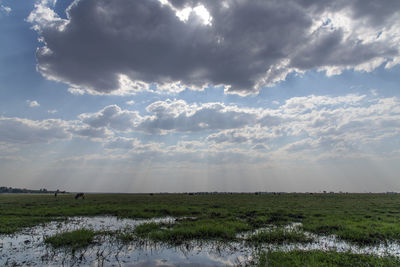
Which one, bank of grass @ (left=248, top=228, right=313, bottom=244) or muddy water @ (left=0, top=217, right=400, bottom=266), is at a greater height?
bank of grass @ (left=248, top=228, right=313, bottom=244)

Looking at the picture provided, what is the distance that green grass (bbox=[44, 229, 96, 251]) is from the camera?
12.2 metres

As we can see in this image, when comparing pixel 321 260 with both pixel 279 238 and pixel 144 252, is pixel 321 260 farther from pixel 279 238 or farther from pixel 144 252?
pixel 144 252

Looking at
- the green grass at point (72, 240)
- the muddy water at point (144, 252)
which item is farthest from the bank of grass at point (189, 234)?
the green grass at point (72, 240)

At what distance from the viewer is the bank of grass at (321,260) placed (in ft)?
29.7

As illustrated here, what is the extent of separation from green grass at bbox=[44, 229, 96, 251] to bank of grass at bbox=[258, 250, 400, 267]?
953 centimetres

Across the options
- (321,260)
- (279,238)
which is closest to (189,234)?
(279,238)

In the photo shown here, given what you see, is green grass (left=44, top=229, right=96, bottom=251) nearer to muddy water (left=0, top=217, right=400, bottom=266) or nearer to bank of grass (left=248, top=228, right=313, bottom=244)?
muddy water (left=0, top=217, right=400, bottom=266)

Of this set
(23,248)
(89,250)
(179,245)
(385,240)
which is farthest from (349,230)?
(23,248)

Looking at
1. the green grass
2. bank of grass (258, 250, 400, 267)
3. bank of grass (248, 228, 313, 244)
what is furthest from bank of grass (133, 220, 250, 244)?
bank of grass (258, 250, 400, 267)

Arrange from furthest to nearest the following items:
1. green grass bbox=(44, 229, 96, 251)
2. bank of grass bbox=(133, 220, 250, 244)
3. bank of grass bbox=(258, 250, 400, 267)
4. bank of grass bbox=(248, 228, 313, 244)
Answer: bank of grass bbox=(133, 220, 250, 244) → bank of grass bbox=(248, 228, 313, 244) → green grass bbox=(44, 229, 96, 251) → bank of grass bbox=(258, 250, 400, 267)

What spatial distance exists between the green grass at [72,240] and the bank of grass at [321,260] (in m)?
9.53

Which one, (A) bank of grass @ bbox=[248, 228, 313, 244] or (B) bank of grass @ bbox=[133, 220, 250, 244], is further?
(B) bank of grass @ bbox=[133, 220, 250, 244]

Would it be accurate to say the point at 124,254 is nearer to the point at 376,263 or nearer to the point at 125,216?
the point at 376,263

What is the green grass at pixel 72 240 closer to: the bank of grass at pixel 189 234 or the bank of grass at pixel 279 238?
the bank of grass at pixel 189 234
